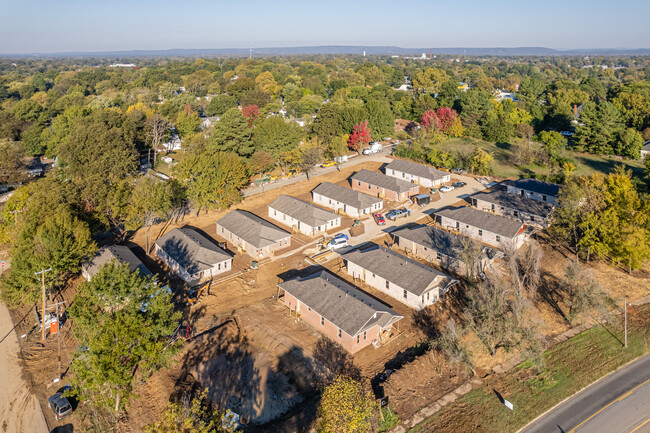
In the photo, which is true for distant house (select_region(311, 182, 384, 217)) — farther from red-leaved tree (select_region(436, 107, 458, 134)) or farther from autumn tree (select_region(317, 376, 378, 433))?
red-leaved tree (select_region(436, 107, 458, 134))

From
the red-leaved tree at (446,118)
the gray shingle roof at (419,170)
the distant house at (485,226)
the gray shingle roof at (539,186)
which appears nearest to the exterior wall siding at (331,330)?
the distant house at (485,226)

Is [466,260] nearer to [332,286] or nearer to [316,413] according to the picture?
[332,286]

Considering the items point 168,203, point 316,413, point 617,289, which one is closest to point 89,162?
point 168,203

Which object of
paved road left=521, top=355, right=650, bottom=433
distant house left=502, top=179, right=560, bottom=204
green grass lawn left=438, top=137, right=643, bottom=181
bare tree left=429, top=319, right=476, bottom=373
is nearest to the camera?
paved road left=521, top=355, right=650, bottom=433

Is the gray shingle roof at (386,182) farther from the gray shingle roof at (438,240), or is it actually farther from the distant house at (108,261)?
the distant house at (108,261)

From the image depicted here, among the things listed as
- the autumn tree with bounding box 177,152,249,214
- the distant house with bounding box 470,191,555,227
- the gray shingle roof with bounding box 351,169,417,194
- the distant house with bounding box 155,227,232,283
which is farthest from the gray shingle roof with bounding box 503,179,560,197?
the distant house with bounding box 155,227,232,283

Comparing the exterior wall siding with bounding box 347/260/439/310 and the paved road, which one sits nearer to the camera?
the paved road

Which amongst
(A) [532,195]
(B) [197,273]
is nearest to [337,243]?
(B) [197,273]
